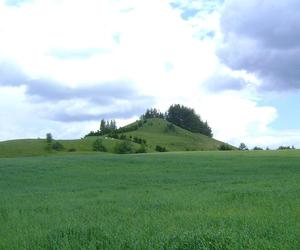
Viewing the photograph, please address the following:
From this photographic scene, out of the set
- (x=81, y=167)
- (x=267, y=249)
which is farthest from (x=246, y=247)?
(x=81, y=167)

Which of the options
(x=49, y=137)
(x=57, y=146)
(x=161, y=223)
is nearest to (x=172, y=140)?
(x=49, y=137)

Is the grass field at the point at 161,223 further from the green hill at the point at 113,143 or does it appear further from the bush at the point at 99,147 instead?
the bush at the point at 99,147

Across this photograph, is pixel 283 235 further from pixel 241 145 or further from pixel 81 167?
pixel 241 145

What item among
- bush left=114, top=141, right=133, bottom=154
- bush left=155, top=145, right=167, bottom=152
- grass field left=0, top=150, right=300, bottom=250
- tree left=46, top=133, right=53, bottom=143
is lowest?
grass field left=0, top=150, right=300, bottom=250

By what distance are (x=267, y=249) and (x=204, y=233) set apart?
5.11 feet

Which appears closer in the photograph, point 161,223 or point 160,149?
point 161,223

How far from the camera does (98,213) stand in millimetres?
14570

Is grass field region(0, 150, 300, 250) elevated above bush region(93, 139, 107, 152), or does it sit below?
below

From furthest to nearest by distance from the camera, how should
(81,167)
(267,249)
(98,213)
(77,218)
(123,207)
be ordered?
(81,167) < (123,207) < (98,213) < (77,218) < (267,249)

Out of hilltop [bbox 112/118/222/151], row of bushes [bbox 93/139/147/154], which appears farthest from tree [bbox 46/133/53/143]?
hilltop [bbox 112/118/222/151]

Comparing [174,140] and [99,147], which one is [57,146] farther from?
[174,140]

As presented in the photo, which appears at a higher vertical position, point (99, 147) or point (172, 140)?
point (172, 140)

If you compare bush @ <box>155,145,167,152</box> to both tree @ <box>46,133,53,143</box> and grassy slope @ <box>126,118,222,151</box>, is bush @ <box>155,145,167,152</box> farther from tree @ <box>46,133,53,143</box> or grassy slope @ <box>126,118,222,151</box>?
tree @ <box>46,133,53,143</box>

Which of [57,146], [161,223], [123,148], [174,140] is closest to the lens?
[161,223]
